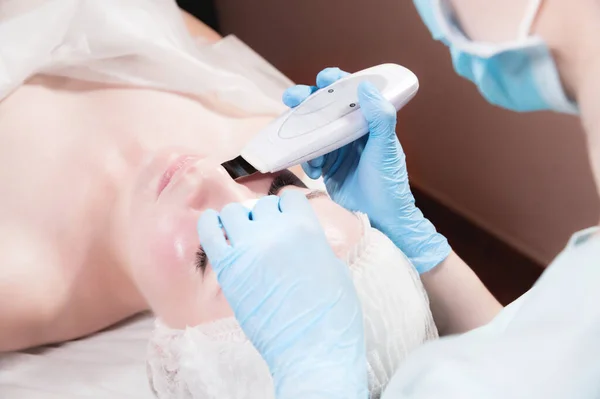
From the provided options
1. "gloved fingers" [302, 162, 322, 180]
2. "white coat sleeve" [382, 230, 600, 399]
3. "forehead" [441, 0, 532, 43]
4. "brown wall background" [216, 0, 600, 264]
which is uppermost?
"forehead" [441, 0, 532, 43]

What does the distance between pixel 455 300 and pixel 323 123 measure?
0.41 m

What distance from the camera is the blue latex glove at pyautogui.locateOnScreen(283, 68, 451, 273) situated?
858 mm

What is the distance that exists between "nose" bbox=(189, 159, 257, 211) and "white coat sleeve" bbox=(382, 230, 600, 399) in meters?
0.48

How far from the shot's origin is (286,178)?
38.8 inches

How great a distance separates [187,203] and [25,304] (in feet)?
1.21

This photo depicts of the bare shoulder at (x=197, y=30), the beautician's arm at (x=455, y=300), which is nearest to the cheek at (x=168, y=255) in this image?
the beautician's arm at (x=455, y=300)

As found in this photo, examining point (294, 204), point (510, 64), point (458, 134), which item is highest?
point (510, 64)

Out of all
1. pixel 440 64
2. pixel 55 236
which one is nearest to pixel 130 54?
pixel 55 236

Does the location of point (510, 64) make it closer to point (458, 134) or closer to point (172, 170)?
point (172, 170)

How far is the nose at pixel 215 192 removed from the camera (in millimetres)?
878

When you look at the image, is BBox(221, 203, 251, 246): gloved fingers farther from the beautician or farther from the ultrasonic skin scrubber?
the ultrasonic skin scrubber

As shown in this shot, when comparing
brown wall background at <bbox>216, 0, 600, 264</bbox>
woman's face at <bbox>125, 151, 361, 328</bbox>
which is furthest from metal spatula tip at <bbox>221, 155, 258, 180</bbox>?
brown wall background at <bbox>216, 0, 600, 264</bbox>

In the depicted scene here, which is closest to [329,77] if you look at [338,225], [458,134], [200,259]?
[338,225]

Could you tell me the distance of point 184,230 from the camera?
0.87 meters
